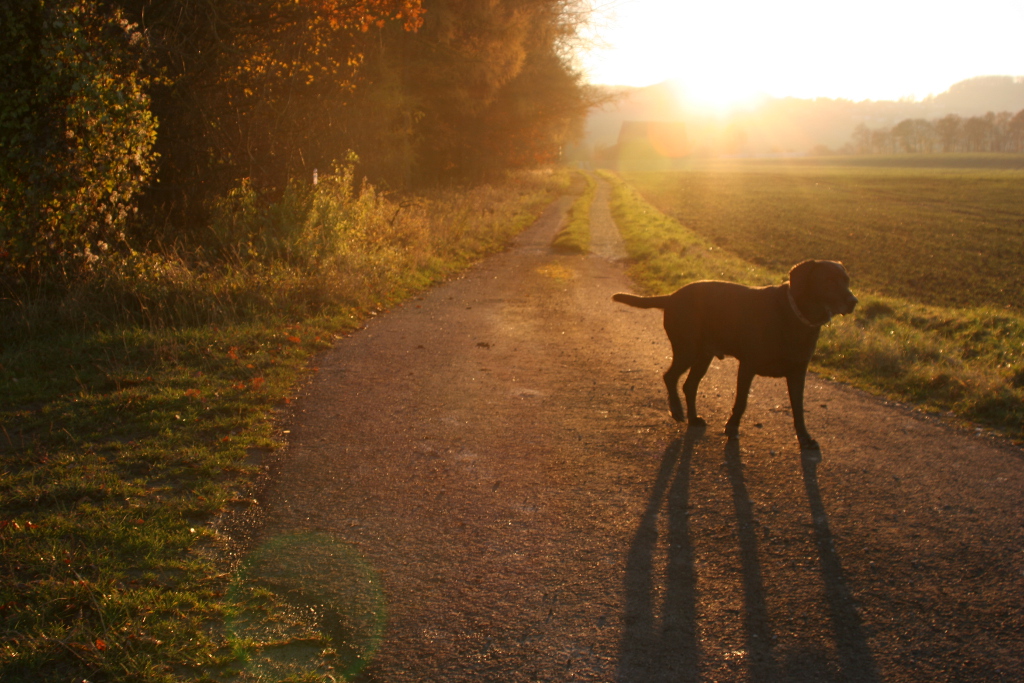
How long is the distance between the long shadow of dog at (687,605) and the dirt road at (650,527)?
0.5 inches

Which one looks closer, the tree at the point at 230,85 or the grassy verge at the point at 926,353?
the grassy verge at the point at 926,353

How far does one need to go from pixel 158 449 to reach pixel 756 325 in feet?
15.0

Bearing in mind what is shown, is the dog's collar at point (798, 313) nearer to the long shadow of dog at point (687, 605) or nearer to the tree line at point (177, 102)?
the long shadow of dog at point (687, 605)

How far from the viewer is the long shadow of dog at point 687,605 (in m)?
3.04

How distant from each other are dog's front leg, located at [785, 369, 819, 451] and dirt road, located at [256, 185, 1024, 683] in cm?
14

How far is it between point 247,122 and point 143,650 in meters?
11.6

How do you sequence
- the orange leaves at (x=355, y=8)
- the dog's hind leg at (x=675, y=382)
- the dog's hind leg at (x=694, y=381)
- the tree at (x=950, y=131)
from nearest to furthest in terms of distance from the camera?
the dog's hind leg at (x=694, y=381) < the dog's hind leg at (x=675, y=382) < the orange leaves at (x=355, y=8) < the tree at (x=950, y=131)

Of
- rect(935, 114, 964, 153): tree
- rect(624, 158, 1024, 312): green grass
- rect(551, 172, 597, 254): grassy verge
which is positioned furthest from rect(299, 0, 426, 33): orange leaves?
rect(935, 114, 964, 153): tree

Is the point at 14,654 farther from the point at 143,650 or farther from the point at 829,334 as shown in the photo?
the point at 829,334

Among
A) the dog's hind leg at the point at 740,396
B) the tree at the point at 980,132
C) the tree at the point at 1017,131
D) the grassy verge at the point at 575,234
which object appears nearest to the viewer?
the dog's hind leg at the point at 740,396

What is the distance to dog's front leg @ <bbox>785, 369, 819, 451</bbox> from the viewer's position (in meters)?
5.48

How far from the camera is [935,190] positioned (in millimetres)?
58969

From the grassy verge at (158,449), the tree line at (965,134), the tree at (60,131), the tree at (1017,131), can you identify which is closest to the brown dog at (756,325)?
the grassy verge at (158,449)

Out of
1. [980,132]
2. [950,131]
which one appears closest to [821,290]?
[980,132]
